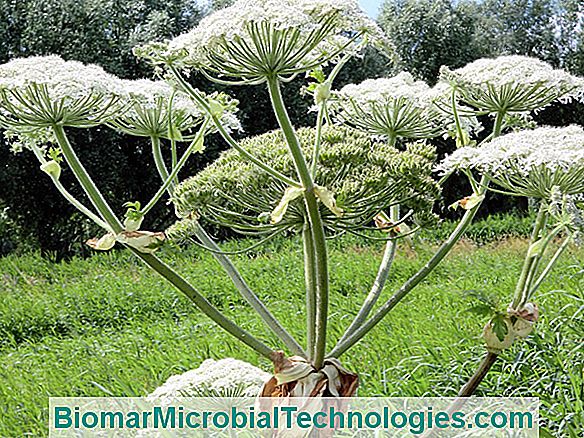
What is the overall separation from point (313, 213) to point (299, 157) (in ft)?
0.32

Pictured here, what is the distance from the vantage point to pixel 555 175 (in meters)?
1.42

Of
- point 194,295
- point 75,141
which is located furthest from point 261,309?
point 75,141

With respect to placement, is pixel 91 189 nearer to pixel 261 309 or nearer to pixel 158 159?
pixel 158 159

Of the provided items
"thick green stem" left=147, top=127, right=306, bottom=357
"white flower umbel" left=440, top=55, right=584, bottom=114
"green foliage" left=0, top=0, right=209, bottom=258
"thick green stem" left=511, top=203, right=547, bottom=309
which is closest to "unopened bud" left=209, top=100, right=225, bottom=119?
"thick green stem" left=147, top=127, right=306, bottom=357

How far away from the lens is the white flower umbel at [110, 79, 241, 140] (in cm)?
151

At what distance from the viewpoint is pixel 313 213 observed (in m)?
1.28

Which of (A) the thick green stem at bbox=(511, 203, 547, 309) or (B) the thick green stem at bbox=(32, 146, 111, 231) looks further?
(A) the thick green stem at bbox=(511, 203, 547, 309)

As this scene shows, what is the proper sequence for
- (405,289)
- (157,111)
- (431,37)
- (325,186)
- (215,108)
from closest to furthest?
(215,108) → (325,186) → (405,289) → (157,111) → (431,37)

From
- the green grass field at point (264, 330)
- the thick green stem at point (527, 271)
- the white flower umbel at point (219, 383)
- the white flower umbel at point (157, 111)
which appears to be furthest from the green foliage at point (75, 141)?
the thick green stem at point (527, 271)

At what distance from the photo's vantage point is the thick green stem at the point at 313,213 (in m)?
1.23

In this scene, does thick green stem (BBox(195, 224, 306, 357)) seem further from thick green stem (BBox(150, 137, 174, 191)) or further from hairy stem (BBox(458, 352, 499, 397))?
hairy stem (BBox(458, 352, 499, 397))

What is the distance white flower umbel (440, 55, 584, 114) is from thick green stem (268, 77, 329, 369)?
448mm

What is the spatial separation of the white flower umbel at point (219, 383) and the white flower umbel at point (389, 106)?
63 centimetres

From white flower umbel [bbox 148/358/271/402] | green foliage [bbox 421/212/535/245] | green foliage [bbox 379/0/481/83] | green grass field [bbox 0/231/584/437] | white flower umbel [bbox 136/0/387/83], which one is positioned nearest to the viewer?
white flower umbel [bbox 136/0/387/83]
